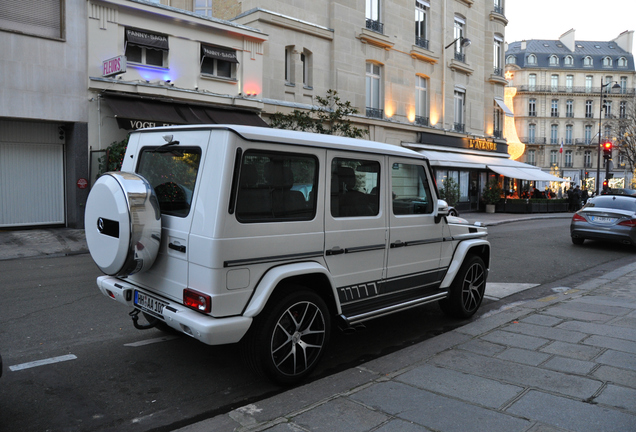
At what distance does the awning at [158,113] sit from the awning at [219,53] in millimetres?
1743

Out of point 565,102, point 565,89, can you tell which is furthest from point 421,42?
point 565,89

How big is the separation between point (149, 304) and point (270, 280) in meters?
1.10

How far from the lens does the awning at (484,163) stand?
86.0ft

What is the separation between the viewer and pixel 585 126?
72938 millimetres

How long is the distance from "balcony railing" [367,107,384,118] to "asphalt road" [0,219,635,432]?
1692cm

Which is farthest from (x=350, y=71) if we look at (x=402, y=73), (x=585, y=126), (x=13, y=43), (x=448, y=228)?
(x=585, y=126)

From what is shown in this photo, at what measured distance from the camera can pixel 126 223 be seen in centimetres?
377

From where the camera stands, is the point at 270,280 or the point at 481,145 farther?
the point at 481,145

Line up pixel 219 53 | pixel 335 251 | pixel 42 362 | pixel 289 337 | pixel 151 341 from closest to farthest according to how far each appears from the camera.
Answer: pixel 289 337 → pixel 335 251 → pixel 42 362 → pixel 151 341 → pixel 219 53

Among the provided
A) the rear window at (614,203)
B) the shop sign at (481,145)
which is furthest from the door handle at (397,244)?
the shop sign at (481,145)

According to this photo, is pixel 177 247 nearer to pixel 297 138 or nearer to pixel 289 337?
pixel 289 337

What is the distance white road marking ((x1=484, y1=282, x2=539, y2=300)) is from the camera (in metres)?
7.52

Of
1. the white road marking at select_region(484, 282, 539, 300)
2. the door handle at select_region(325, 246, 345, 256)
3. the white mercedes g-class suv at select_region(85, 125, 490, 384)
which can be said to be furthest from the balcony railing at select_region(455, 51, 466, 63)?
the door handle at select_region(325, 246, 345, 256)

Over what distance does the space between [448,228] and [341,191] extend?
1.72 metres
